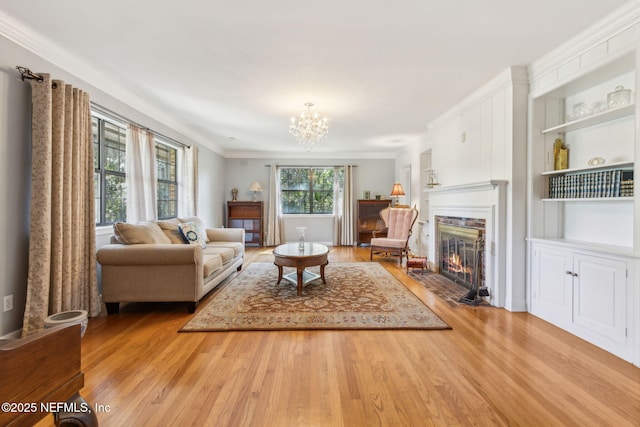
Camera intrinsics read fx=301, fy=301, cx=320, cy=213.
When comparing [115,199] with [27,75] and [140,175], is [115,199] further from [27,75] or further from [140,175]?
[27,75]

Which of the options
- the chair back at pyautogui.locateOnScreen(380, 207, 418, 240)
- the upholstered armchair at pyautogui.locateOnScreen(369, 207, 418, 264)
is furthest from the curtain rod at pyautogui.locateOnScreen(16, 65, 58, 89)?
the chair back at pyautogui.locateOnScreen(380, 207, 418, 240)

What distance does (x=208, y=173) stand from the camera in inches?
266

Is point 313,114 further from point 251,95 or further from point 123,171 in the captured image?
point 123,171

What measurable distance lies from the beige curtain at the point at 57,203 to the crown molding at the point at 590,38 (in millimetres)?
4351

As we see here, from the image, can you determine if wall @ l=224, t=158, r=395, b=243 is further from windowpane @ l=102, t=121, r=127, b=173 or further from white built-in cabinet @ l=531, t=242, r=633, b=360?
white built-in cabinet @ l=531, t=242, r=633, b=360

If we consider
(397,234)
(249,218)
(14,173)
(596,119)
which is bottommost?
(397,234)

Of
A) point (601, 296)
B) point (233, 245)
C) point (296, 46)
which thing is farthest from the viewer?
point (233, 245)

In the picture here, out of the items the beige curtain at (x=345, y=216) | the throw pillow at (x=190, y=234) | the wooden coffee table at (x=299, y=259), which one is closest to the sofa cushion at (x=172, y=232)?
the throw pillow at (x=190, y=234)

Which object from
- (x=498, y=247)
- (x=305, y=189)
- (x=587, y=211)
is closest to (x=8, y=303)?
(x=498, y=247)

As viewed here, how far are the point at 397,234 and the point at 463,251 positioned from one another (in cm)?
210

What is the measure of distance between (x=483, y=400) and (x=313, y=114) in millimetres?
3733

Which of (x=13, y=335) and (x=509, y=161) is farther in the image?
(x=509, y=161)

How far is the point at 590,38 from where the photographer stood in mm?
2406

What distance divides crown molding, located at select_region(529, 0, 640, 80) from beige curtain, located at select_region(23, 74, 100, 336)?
14.3 ft
